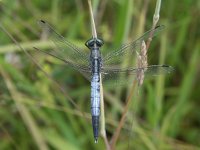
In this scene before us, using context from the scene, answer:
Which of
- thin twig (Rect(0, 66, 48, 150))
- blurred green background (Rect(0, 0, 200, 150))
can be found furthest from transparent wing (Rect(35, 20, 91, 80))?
thin twig (Rect(0, 66, 48, 150))

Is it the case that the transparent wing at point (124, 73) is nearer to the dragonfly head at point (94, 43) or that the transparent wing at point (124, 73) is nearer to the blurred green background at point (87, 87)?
the dragonfly head at point (94, 43)

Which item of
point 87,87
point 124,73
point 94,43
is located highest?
point 87,87

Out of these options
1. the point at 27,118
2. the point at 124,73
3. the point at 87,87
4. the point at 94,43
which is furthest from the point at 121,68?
the point at 87,87

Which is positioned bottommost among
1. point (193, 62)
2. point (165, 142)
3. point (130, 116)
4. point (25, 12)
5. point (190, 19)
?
point (165, 142)

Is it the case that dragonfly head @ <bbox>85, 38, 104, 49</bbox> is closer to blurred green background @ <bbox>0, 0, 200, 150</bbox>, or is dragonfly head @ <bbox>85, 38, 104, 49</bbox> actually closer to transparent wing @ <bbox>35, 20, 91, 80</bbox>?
transparent wing @ <bbox>35, 20, 91, 80</bbox>

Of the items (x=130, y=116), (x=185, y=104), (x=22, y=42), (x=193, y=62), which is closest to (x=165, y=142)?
(x=130, y=116)

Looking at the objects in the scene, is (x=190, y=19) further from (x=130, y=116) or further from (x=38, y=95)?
(x=38, y=95)

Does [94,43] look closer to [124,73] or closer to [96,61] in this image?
[96,61]
